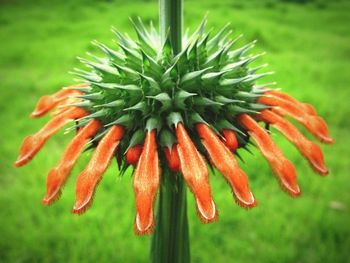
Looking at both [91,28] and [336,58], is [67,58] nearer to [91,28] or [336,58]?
[91,28]

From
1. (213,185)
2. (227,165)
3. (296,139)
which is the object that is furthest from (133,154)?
(213,185)

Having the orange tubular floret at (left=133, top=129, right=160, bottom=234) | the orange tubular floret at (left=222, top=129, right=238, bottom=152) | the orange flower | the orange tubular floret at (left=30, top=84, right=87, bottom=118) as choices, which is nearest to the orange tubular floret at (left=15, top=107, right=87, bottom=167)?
the orange flower

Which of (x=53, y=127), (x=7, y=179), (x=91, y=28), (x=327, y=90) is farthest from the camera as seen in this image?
(x=91, y=28)

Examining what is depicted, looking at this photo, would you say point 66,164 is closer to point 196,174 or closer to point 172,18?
point 196,174

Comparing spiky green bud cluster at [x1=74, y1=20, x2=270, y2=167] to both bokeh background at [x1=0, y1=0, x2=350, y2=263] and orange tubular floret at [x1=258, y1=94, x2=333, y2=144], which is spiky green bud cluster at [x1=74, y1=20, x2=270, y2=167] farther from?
bokeh background at [x1=0, y1=0, x2=350, y2=263]

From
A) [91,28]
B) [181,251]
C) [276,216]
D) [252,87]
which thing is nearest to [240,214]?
[276,216]

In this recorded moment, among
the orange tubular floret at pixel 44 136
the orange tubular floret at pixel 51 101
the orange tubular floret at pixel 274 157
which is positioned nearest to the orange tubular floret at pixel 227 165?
the orange tubular floret at pixel 274 157

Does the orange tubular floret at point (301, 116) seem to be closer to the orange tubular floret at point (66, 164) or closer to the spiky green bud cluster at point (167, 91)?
the spiky green bud cluster at point (167, 91)
